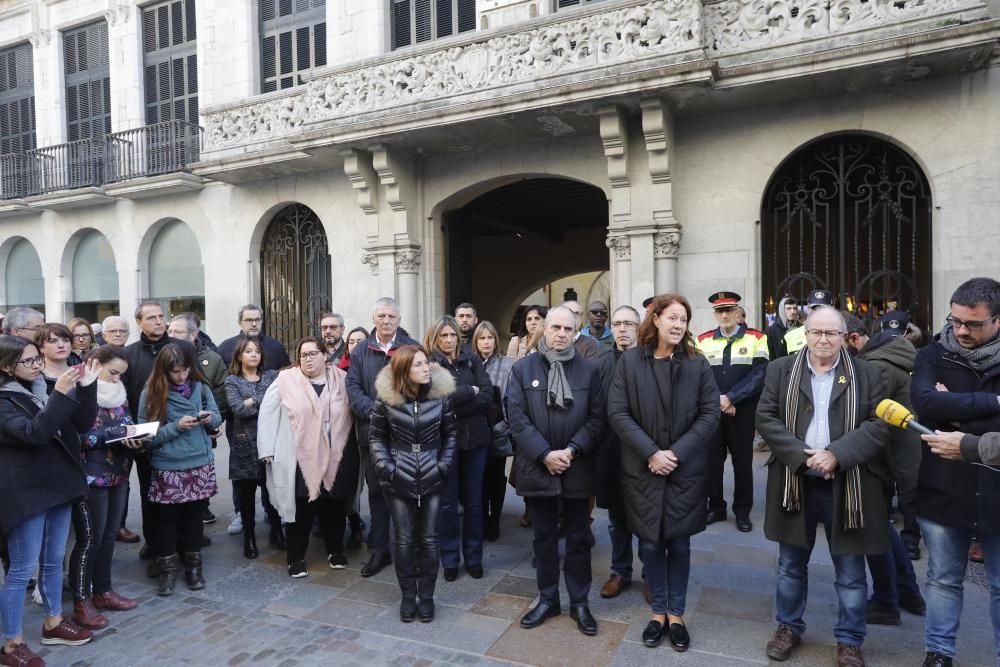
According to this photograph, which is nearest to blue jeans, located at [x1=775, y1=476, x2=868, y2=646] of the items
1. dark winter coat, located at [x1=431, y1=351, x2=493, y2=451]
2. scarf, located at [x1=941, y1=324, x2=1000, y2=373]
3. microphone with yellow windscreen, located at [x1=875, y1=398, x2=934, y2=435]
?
microphone with yellow windscreen, located at [x1=875, y1=398, x2=934, y2=435]

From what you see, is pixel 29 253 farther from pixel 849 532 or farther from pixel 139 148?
pixel 849 532

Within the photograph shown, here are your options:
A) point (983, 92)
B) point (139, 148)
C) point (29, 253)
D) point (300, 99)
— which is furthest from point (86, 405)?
point (29, 253)

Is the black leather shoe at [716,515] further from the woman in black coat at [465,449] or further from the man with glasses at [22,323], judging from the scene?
the man with glasses at [22,323]

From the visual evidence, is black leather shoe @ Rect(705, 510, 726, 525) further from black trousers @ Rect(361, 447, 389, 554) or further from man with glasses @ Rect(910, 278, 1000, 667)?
black trousers @ Rect(361, 447, 389, 554)

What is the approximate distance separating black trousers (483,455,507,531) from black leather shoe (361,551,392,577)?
3.03 feet

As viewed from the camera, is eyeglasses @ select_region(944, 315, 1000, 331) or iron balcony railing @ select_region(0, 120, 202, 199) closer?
eyeglasses @ select_region(944, 315, 1000, 331)

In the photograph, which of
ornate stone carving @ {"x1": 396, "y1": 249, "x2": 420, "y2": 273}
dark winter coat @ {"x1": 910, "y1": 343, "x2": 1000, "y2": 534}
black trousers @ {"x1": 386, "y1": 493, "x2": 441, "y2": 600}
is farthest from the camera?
ornate stone carving @ {"x1": 396, "y1": 249, "x2": 420, "y2": 273}

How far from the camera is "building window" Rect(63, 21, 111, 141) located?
562 inches

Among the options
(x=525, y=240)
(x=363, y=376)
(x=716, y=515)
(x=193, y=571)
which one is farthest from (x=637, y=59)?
(x=525, y=240)

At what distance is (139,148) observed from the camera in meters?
13.3

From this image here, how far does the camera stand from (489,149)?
10.2 m

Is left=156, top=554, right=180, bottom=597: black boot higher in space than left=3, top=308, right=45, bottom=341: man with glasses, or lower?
lower

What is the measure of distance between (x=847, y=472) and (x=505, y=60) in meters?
7.46

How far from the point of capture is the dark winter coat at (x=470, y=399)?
446cm
